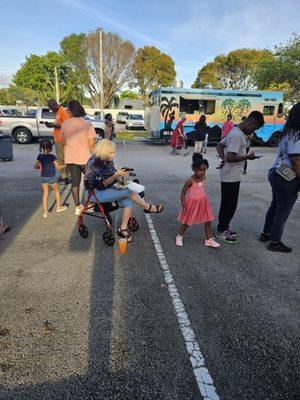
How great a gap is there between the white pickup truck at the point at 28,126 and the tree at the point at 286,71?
20.1 m

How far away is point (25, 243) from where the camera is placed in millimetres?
4387

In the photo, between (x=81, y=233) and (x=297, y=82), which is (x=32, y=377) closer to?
(x=81, y=233)

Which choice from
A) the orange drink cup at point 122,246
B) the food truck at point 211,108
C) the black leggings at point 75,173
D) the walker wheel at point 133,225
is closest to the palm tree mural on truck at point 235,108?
the food truck at point 211,108

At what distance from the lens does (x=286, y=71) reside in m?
27.6

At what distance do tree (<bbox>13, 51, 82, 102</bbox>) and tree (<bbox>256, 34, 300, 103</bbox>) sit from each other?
32.5 meters

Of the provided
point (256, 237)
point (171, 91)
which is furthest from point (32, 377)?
point (171, 91)

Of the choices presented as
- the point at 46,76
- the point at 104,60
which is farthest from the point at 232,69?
the point at 46,76

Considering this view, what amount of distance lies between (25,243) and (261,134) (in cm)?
1831

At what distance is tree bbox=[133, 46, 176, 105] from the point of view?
46.7 m

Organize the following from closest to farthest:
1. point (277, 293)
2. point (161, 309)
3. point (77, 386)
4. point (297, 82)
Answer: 1. point (77, 386)
2. point (161, 309)
3. point (277, 293)
4. point (297, 82)

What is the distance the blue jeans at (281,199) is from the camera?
397 cm

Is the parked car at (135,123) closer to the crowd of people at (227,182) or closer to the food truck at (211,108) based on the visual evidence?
the food truck at (211,108)

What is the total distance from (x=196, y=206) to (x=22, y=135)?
1495 centimetres

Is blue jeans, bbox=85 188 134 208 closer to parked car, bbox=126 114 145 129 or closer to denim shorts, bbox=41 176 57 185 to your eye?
denim shorts, bbox=41 176 57 185
